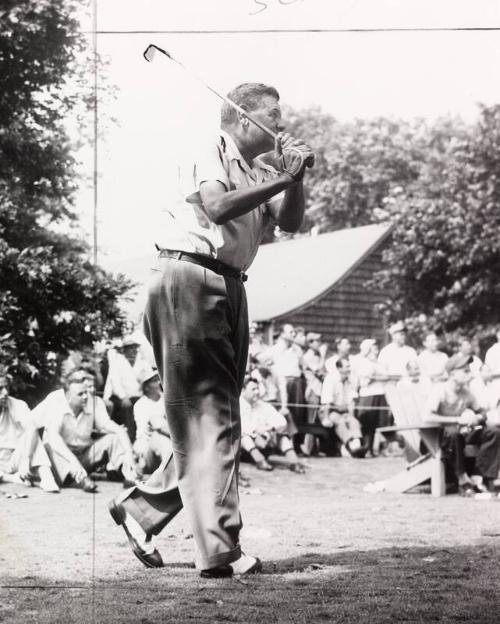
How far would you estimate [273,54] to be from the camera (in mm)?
4582

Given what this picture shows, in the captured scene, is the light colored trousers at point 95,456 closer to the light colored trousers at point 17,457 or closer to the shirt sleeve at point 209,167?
the light colored trousers at point 17,457

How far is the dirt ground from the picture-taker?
2900mm

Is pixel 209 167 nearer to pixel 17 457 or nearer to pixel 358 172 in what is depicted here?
pixel 17 457

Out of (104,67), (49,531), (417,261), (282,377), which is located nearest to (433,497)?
(282,377)

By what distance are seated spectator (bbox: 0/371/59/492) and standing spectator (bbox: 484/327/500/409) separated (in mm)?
3769

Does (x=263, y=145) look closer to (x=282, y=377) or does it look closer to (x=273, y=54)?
(x=273, y=54)

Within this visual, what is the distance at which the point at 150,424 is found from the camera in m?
5.07

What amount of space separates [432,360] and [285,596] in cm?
569

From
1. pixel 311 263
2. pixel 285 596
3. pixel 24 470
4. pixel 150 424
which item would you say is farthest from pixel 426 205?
pixel 285 596

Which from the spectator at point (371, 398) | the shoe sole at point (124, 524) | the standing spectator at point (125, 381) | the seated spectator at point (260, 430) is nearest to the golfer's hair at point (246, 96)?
the shoe sole at point (124, 524)

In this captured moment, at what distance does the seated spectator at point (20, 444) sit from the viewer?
5.03m

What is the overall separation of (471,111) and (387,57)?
212 centimetres

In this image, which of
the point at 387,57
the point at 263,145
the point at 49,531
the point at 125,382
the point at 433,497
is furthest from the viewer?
the point at 433,497

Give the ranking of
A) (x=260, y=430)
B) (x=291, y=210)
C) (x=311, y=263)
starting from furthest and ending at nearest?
1. (x=311, y=263)
2. (x=260, y=430)
3. (x=291, y=210)
